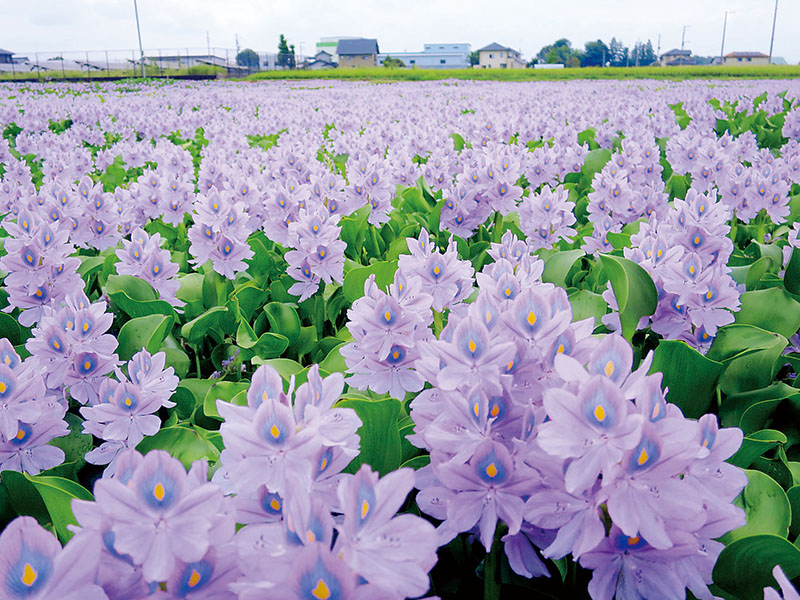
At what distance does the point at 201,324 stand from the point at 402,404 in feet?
3.84

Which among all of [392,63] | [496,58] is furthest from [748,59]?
[392,63]

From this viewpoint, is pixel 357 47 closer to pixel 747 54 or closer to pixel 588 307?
pixel 747 54

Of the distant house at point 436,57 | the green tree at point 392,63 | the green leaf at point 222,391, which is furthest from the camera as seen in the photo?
the distant house at point 436,57

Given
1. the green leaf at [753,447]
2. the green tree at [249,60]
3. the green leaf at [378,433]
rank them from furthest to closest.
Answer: the green tree at [249,60] < the green leaf at [753,447] < the green leaf at [378,433]

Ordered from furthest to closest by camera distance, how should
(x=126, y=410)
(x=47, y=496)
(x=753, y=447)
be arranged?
(x=126, y=410)
(x=753, y=447)
(x=47, y=496)

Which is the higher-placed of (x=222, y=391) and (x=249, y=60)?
(x=249, y=60)

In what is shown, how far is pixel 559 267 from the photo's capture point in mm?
2592

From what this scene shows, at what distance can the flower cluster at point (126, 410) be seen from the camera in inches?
60.1

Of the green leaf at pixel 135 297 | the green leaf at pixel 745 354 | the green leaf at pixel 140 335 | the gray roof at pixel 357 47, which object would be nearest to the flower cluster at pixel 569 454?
the green leaf at pixel 745 354

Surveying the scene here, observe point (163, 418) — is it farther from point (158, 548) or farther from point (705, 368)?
point (705, 368)

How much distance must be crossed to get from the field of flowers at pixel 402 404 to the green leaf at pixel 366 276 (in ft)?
0.08

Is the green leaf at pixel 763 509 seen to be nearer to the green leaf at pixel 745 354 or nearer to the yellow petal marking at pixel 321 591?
the green leaf at pixel 745 354

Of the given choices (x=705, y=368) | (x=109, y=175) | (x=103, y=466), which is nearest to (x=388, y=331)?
(x=705, y=368)

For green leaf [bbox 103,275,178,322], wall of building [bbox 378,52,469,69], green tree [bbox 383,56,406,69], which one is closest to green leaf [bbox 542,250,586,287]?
green leaf [bbox 103,275,178,322]
